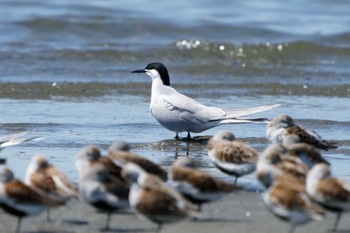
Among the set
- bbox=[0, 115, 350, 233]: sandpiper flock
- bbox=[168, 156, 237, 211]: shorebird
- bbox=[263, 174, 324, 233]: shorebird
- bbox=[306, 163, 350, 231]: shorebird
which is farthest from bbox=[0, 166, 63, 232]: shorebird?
bbox=[306, 163, 350, 231]: shorebird

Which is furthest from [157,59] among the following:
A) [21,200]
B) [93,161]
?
[21,200]

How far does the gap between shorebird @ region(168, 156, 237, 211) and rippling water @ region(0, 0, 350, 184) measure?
1838 mm

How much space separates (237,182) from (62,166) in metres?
1.92

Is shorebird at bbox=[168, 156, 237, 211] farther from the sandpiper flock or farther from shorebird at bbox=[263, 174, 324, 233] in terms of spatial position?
shorebird at bbox=[263, 174, 324, 233]

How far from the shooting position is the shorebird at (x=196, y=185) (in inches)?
289

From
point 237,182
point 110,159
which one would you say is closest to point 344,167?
point 237,182

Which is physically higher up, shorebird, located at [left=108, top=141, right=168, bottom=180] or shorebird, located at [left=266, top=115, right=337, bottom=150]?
shorebird, located at [left=266, top=115, right=337, bottom=150]

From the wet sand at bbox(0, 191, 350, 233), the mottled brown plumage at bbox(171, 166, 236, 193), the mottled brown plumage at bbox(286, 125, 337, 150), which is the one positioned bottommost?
the wet sand at bbox(0, 191, 350, 233)

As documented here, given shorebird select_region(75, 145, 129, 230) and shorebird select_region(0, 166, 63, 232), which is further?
shorebird select_region(75, 145, 129, 230)

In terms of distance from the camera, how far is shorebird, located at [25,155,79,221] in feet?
23.4

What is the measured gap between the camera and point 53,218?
749 centimetres

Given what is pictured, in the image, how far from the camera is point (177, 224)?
733 centimetres

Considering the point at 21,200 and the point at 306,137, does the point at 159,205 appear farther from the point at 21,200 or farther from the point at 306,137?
the point at 306,137

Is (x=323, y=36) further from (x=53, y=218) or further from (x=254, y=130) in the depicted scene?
(x=53, y=218)
